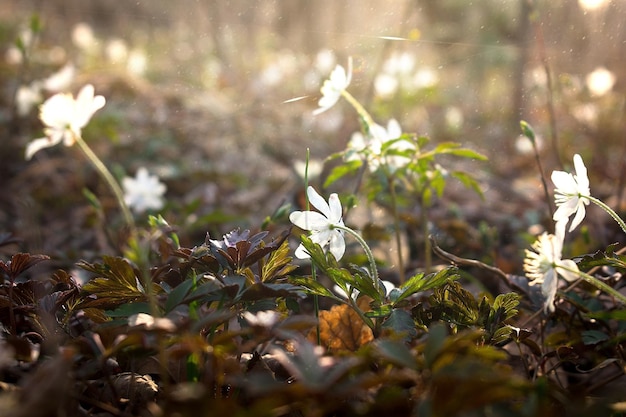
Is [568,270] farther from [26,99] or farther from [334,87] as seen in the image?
[26,99]

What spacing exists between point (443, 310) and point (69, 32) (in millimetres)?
10819

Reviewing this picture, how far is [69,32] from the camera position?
10.2 metres

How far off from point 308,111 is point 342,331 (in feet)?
13.1

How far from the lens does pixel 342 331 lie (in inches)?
48.9

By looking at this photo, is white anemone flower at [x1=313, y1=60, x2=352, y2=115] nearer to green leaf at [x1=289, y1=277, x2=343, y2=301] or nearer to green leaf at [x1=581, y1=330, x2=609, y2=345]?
green leaf at [x1=289, y1=277, x2=343, y2=301]

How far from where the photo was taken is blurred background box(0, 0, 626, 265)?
2.70 meters

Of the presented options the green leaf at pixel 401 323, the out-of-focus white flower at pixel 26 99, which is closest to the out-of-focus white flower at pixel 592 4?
the green leaf at pixel 401 323

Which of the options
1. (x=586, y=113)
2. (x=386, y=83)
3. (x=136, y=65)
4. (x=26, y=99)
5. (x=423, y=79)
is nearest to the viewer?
(x=26, y=99)

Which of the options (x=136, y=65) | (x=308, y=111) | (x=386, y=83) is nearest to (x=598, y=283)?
(x=386, y=83)

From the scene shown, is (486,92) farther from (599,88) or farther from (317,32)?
(599,88)

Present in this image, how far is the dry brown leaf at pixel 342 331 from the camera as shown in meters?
1.23

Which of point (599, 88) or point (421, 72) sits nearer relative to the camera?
point (599, 88)

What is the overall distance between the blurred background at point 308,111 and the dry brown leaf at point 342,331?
0.72 metres

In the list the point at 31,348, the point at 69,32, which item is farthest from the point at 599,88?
the point at 69,32
